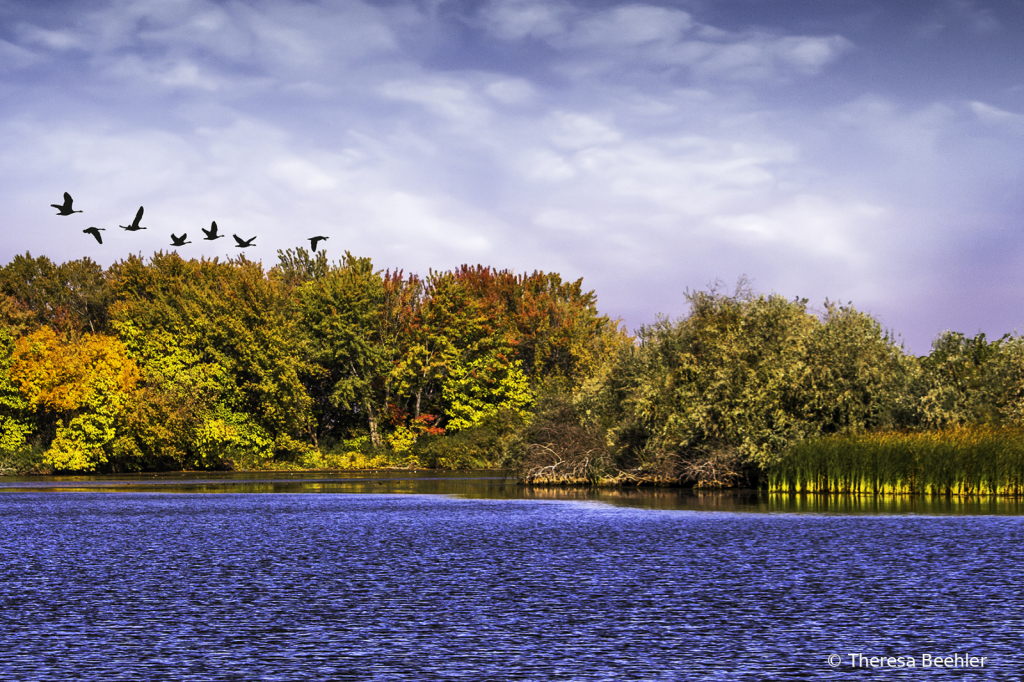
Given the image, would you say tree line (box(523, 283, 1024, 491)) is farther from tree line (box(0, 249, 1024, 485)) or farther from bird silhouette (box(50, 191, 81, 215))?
bird silhouette (box(50, 191, 81, 215))

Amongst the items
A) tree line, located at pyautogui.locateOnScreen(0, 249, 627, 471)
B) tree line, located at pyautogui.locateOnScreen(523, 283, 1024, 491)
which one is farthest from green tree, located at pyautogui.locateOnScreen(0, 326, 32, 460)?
tree line, located at pyautogui.locateOnScreen(523, 283, 1024, 491)

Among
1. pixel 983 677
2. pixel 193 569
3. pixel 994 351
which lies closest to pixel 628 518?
pixel 193 569

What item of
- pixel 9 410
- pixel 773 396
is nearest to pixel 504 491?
pixel 773 396

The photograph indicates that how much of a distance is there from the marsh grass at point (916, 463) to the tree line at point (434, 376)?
2.21 metres

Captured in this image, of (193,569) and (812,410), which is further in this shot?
(812,410)

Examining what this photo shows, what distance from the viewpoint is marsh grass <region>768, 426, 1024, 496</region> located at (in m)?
43.8

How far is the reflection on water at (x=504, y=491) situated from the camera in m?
38.9

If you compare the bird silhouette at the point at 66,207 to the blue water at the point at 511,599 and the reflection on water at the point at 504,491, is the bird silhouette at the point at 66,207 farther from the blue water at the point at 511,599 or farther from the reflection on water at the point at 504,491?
the reflection on water at the point at 504,491

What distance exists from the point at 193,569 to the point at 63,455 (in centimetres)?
5906

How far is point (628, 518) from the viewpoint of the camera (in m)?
35.4

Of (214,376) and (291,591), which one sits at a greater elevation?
(214,376)

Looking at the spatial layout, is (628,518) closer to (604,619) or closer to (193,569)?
(193,569)

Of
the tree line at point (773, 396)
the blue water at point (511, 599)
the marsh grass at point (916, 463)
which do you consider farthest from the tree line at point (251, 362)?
the blue water at point (511, 599)

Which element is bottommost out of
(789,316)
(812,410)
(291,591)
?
→ (291,591)
